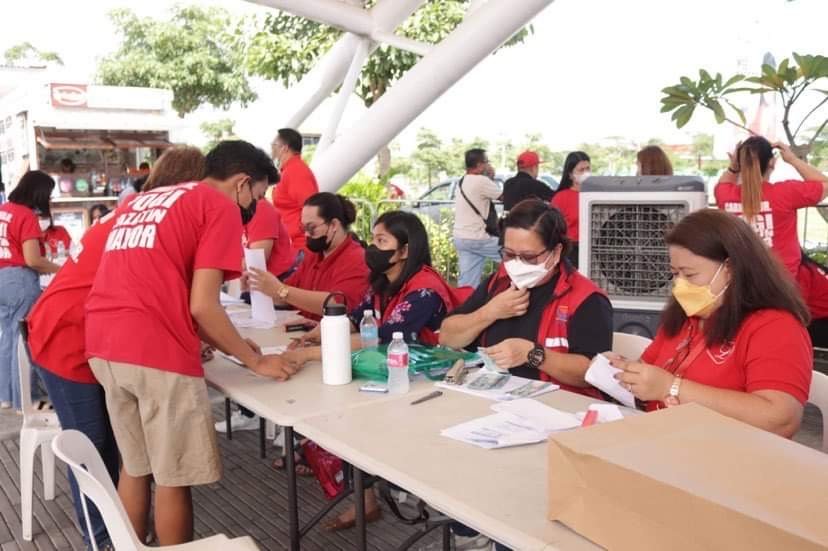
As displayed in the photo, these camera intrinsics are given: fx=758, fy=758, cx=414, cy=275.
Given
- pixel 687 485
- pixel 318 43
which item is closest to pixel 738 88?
pixel 687 485

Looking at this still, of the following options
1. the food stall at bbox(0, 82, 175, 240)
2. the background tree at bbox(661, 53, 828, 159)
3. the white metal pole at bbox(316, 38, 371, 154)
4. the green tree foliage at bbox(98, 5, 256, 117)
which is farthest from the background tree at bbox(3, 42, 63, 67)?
the background tree at bbox(661, 53, 828, 159)

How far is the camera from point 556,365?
7.51 ft

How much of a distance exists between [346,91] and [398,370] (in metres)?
5.22

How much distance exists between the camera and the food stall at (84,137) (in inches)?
334

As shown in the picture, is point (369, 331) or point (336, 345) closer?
point (336, 345)

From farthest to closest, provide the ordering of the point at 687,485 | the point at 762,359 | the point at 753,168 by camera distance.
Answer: the point at 753,168
the point at 762,359
the point at 687,485

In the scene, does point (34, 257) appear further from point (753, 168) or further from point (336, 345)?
point (753, 168)

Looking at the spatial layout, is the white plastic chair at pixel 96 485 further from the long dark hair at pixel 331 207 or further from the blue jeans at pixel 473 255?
the blue jeans at pixel 473 255

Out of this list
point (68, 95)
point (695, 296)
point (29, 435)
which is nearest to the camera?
point (695, 296)

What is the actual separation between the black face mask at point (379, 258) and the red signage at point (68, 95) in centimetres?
702

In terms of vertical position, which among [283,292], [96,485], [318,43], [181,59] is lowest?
[96,485]

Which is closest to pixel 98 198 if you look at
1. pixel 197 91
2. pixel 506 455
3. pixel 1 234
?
pixel 1 234

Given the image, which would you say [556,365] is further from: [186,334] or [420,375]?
[186,334]

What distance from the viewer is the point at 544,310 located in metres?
2.43
